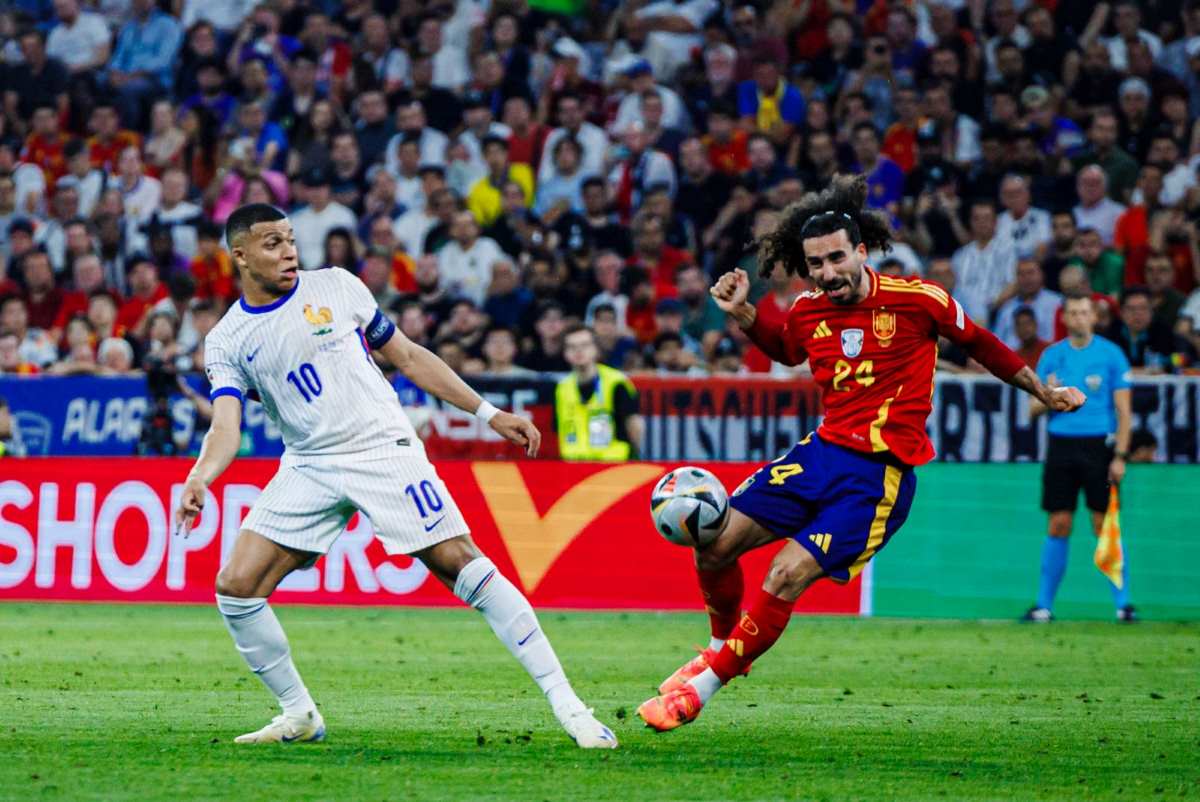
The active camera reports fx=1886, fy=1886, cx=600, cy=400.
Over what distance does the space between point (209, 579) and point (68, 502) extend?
1272 millimetres

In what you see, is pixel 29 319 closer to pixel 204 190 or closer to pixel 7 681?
pixel 204 190

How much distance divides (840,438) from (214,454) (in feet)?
8.60

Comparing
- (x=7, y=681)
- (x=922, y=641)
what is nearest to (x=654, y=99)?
(x=922, y=641)

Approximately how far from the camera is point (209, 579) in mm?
14891

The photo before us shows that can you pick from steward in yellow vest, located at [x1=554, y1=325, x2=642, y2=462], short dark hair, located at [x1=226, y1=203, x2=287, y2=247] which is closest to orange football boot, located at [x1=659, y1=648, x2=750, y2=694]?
short dark hair, located at [x1=226, y1=203, x2=287, y2=247]

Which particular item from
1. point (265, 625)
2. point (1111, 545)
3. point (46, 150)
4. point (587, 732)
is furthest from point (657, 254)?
point (587, 732)

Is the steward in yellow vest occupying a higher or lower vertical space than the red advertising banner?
higher

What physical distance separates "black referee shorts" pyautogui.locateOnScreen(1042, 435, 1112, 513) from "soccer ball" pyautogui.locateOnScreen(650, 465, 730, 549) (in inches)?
259

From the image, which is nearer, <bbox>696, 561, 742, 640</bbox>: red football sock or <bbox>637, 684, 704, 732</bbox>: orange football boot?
<bbox>637, 684, 704, 732</bbox>: orange football boot

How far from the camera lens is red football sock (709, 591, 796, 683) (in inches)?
306

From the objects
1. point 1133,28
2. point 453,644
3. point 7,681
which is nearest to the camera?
point 7,681

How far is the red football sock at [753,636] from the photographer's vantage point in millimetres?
7762

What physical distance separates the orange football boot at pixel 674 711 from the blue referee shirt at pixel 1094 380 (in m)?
7.08

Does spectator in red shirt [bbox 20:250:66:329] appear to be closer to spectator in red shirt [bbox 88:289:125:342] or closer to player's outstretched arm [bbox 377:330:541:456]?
spectator in red shirt [bbox 88:289:125:342]
